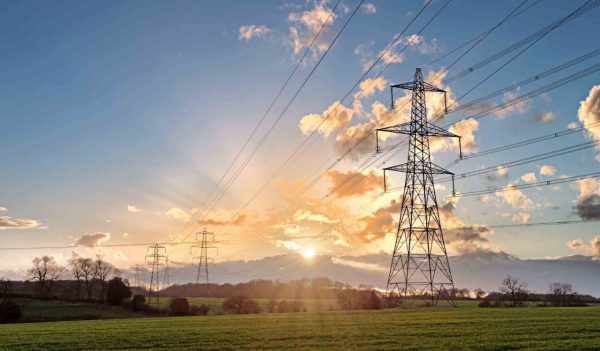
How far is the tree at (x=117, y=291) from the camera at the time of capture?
130250 mm

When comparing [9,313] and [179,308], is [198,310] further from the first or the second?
[9,313]

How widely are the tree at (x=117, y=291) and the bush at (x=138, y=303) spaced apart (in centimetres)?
685

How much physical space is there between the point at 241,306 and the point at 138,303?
29.1m

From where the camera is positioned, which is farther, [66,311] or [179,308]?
[66,311]

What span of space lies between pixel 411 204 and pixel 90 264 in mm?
137923

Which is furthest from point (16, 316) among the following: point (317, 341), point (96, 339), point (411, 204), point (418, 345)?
point (418, 345)

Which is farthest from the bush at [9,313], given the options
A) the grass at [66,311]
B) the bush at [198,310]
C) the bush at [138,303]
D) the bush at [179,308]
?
the bush at [198,310]

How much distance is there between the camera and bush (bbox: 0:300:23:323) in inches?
3676

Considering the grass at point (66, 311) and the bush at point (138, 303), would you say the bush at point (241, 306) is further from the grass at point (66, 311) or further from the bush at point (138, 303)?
the bush at point (138, 303)


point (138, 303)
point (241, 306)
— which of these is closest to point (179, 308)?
point (241, 306)

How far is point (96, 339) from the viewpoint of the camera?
37938 millimetres

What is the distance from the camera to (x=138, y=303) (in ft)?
404

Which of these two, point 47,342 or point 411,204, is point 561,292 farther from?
point 47,342

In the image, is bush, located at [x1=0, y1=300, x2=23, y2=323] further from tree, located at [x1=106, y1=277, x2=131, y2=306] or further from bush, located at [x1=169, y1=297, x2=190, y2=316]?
tree, located at [x1=106, y1=277, x2=131, y2=306]
